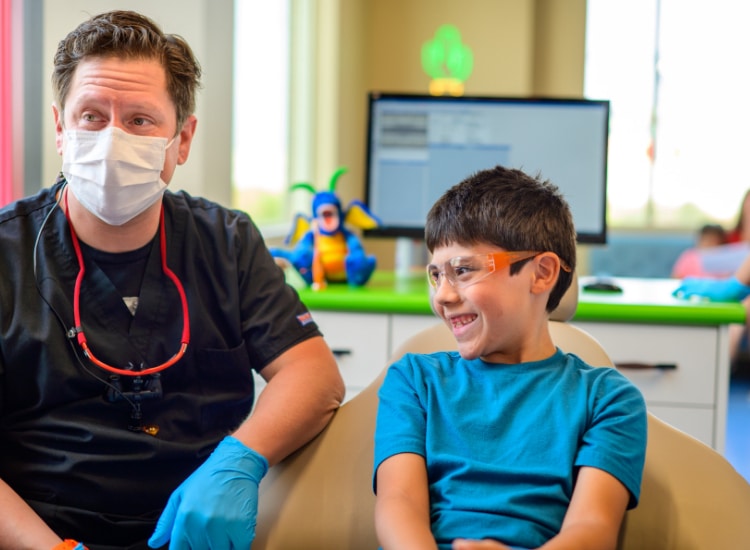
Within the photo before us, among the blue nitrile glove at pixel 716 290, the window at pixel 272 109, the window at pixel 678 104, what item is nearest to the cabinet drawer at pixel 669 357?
the blue nitrile glove at pixel 716 290

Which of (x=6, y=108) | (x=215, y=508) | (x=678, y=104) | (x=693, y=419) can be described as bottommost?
(x=693, y=419)

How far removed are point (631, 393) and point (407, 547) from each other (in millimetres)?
376

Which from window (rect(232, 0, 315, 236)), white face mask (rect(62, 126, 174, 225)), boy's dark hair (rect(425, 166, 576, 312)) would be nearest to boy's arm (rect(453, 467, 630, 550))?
boy's dark hair (rect(425, 166, 576, 312))

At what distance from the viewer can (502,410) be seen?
1.25 meters

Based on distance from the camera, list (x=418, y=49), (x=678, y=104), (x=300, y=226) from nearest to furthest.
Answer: (x=300, y=226), (x=418, y=49), (x=678, y=104)

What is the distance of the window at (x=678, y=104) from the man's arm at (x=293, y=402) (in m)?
5.15

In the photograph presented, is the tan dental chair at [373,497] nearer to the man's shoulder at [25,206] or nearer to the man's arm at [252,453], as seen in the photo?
the man's arm at [252,453]

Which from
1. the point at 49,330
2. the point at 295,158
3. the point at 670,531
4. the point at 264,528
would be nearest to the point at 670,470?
the point at 670,531

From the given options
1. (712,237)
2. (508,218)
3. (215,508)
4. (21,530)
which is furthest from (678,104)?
(21,530)

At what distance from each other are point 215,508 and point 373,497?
275 millimetres

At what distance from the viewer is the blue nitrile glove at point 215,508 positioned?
4.02ft

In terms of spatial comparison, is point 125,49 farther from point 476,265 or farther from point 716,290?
point 716,290

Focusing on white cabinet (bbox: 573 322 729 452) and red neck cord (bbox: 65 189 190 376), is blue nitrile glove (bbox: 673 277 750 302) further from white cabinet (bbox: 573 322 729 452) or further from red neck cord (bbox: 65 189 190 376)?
red neck cord (bbox: 65 189 190 376)

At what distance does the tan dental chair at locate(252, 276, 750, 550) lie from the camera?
4.26ft
